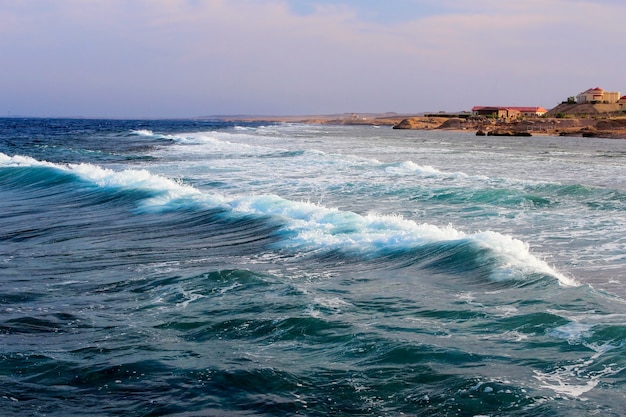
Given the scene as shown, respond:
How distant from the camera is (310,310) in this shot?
27.0 feet

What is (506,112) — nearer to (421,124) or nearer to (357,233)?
(421,124)

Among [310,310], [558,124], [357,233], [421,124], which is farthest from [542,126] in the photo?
[310,310]

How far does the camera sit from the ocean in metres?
5.89

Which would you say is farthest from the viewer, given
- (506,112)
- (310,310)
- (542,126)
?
(506,112)

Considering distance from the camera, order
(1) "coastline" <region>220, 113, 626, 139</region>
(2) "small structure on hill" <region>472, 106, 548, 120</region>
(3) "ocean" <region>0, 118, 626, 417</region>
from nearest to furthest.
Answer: (3) "ocean" <region>0, 118, 626, 417</region> < (1) "coastline" <region>220, 113, 626, 139</region> < (2) "small structure on hill" <region>472, 106, 548, 120</region>

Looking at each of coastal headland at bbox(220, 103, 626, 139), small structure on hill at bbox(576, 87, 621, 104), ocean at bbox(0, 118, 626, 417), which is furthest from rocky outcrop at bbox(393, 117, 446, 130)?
ocean at bbox(0, 118, 626, 417)

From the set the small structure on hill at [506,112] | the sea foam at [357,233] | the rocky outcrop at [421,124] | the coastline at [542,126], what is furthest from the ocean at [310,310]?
the small structure on hill at [506,112]

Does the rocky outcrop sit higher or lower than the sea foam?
higher

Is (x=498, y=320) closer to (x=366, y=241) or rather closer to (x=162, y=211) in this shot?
(x=366, y=241)

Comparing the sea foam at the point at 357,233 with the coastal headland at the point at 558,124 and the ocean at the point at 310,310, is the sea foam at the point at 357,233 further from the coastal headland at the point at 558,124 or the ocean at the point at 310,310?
the coastal headland at the point at 558,124

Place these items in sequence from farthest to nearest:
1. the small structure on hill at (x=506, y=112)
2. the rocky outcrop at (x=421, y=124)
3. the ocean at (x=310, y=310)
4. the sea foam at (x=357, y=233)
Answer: the small structure on hill at (x=506, y=112)
the rocky outcrop at (x=421, y=124)
the sea foam at (x=357, y=233)
the ocean at (x=310, y=310)

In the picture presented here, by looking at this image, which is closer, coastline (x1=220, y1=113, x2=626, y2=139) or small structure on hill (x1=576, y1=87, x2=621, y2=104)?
coastline (x1=220, y1=113, x2=626, y2=139)

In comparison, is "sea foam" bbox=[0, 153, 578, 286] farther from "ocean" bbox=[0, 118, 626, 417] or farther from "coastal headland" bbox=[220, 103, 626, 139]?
"coastal headland" bbox=[220, 103, 626, 139]

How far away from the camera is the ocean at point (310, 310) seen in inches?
232
